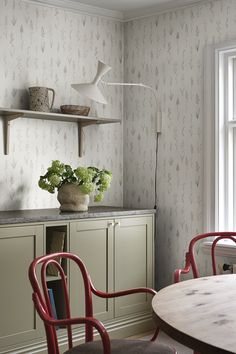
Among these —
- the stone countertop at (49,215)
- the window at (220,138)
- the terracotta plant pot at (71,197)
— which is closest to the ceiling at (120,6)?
the window at (220,138)

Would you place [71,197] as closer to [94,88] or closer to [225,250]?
[94,88]

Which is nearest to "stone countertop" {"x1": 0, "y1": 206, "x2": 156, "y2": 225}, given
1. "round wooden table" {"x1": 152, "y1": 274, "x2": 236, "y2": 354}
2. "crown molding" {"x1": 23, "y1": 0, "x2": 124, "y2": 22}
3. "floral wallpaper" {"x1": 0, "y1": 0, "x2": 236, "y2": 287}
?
"floral wallpaper" {"x1": 0, "y1": 0, "x2": 236, "y2": 287}

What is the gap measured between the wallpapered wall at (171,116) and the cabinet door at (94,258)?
2.21 feet

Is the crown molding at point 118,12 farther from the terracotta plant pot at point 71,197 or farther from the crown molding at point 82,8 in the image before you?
the terracotta plant pot at point 71,197

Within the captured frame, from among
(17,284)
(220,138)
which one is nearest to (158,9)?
(220,138)

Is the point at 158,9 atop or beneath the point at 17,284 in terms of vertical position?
atop

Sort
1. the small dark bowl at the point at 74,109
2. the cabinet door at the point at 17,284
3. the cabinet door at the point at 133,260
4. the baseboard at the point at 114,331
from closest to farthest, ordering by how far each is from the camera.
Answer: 1. the cabinet door at the point at 17,284
2. the baseboard at the point at 114,331
3. the cabinet door at the point at 133,260
4. the small dark bowl at the point at 74,109

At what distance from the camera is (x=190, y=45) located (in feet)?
13.8

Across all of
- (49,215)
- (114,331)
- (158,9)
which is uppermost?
(158,9)

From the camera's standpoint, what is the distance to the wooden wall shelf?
147 inches

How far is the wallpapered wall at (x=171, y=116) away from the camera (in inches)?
163

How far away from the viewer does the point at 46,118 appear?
409 cm

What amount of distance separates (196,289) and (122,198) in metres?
2.60

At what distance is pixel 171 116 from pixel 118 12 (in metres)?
1.01
